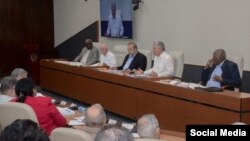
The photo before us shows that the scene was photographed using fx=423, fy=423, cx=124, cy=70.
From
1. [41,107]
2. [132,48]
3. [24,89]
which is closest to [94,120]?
[41,107]

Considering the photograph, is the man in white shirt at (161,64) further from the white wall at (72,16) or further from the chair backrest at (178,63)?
the white wall at (72,16)

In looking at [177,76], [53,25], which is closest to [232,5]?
[177,76]

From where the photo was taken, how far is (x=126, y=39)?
9203mm

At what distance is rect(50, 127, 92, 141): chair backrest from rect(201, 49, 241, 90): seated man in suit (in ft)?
11.4

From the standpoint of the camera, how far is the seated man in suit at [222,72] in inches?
222

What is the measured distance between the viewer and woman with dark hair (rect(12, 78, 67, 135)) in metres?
3.66

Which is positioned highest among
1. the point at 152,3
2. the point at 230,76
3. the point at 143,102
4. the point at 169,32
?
the point at 152,3

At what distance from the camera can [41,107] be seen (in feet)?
12.0

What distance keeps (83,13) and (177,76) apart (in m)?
4.65

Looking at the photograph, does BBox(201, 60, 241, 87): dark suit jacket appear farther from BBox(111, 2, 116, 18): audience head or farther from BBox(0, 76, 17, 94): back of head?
BBox(111, 2, 116, 18): audience head

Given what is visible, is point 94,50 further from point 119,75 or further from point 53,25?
point 53,25

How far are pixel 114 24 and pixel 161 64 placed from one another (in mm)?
2983

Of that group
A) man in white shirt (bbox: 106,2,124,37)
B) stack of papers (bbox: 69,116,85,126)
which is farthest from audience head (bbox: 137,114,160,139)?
man in white shirt (bbox: 106,2,124,37)

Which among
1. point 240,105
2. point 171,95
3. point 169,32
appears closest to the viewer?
point 240,105
